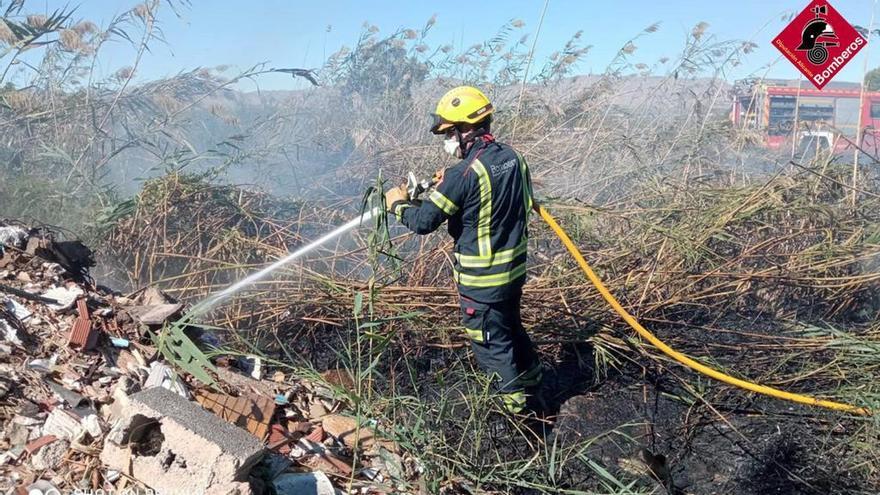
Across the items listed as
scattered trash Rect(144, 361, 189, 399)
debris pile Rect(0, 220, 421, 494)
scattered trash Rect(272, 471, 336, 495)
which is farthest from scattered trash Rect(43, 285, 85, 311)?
scattered trash Rect(272, 471, 336, 495)

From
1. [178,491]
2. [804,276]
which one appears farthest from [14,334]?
[804,276]

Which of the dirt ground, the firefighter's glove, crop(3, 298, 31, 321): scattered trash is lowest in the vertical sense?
the dirt ground

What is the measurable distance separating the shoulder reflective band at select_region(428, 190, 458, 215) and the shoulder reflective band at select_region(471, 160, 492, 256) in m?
0.15

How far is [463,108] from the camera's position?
11.2 feet

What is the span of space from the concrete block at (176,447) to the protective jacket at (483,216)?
135cm

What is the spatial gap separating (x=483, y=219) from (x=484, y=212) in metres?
0.04

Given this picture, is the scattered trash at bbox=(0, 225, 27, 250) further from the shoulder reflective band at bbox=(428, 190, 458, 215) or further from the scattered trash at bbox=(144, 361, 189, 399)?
the shoulder reflective band at bbox=(428, 190, 458, 215)

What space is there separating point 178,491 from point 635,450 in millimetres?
2189

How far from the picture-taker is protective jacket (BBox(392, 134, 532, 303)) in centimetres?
332

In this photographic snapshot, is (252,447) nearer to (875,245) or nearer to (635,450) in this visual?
(635,450)

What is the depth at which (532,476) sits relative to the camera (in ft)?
9.69

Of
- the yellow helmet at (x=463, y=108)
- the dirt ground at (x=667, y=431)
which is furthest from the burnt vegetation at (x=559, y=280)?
the yellow helmet at (x=463, y=108)

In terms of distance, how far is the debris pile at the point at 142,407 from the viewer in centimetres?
247

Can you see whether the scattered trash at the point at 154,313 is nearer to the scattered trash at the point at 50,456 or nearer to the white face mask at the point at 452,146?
the scattered trash at the point at 50,456
